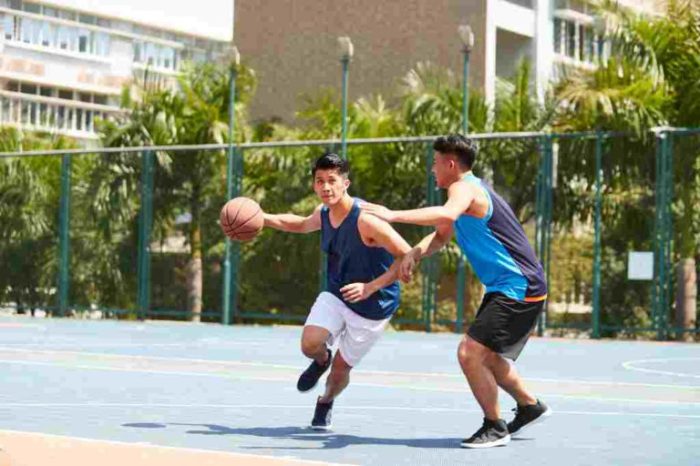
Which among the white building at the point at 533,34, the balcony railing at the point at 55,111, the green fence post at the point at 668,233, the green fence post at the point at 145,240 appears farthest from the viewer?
the balcony railing at the point at 55,111

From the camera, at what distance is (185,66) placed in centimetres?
3544

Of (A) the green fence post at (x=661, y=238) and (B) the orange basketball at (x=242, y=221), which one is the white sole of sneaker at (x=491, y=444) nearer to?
(B) the orange basketball at (x=242, y=221)

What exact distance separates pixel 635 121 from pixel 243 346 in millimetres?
8534

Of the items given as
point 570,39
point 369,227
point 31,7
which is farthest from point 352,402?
point 31,7

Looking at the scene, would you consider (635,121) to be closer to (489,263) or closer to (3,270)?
(3,270)

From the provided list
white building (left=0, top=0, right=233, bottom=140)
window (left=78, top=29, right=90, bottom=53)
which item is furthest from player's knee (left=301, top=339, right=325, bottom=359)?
window (left=78, top=29, right=90, bottom=53)

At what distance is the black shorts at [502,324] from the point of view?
9078 millimetres

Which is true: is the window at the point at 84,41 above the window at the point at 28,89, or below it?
above

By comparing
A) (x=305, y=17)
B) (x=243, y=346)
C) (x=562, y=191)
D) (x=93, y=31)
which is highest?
(x=93, y=31)

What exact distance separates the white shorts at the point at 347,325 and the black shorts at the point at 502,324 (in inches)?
39.3

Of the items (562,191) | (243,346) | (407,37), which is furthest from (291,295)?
(407,37)

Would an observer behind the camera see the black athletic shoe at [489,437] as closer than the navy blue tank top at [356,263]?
Yes

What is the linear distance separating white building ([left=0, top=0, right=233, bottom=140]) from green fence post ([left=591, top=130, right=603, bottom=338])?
65545 mm

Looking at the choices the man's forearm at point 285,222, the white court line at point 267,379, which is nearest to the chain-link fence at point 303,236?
the white court line at point 267,379
